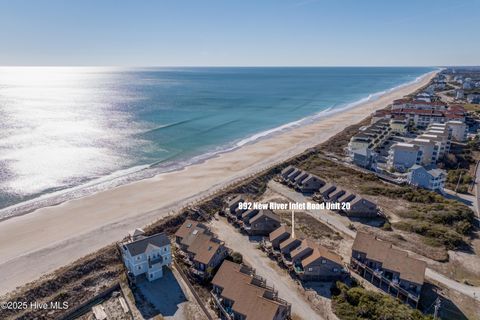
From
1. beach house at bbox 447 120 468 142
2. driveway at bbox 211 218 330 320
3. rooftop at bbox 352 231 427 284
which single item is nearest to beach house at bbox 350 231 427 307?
rooftop at bbox 352 231 427 284

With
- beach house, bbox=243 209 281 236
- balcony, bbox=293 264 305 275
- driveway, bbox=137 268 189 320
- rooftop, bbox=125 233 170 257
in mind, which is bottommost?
driveway, bbox=137 268 189 320

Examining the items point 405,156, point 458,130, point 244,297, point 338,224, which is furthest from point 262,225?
point 458,130

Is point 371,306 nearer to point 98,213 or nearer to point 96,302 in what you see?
point 96,302

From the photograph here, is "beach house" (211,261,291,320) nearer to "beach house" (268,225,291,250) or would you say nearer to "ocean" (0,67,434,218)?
"beach house" (268,225,291,250)

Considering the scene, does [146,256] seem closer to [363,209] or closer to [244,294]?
[244,294]

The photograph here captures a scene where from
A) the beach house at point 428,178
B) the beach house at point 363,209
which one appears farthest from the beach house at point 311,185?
the beach house at point 428,178

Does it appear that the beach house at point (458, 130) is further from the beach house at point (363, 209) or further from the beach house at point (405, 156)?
the beach house at point (363, 209)

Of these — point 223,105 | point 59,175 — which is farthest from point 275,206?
point 223,105
